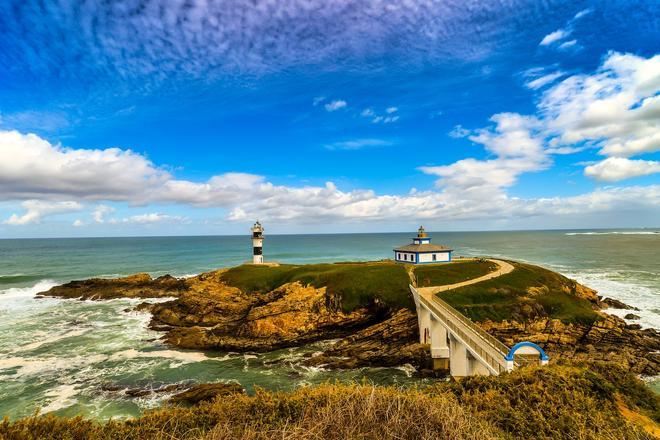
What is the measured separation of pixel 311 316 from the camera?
41.3m

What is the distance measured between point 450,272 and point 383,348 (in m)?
21.8

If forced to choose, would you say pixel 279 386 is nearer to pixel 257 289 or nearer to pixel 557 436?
pixel 557 436

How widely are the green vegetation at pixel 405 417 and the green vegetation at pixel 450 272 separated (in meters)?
33.5

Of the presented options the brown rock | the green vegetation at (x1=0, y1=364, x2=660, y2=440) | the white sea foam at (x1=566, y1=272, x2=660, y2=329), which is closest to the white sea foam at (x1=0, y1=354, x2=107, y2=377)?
the green vegetation at (x1=0, y1=364, x2=660, y2=440)

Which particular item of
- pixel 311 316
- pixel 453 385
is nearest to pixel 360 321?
pixel 311 316

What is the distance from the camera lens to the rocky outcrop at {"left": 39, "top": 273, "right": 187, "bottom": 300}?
208 feet

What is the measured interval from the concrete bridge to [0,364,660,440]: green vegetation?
5944 mm

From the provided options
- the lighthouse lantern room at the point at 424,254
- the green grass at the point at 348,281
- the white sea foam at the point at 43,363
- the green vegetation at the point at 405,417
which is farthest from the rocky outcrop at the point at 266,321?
the green vegetation at the point at 405,417

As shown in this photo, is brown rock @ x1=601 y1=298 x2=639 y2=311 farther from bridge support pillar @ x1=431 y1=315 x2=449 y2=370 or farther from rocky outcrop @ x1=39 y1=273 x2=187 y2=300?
rocky outcrop @ x1=39 y1=273 x2=187 y2=300

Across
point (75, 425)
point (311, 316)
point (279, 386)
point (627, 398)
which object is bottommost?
point (279, 386)

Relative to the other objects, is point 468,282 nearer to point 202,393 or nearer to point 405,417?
point 202,393

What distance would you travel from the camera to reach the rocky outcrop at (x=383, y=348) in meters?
32.6

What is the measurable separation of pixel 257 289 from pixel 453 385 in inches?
1643

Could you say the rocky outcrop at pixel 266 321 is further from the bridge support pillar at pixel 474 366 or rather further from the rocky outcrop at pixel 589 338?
the bridge support pillar at pixel 474 366
